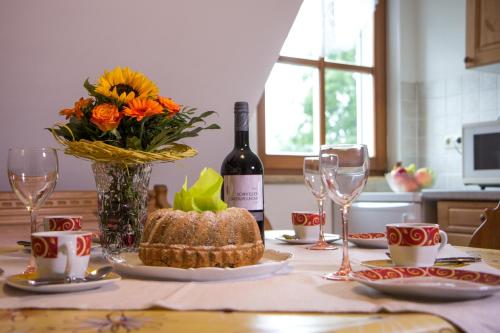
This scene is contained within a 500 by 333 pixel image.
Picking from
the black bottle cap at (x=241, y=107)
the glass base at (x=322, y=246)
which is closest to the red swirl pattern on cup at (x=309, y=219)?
the glass base at (x=322, y=246)

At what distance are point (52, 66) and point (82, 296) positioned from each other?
1620 mm

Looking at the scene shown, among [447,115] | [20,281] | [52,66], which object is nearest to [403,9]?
[447,115]

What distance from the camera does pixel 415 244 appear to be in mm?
950

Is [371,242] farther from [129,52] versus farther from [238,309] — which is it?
[129,52]

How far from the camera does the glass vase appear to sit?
1.13m

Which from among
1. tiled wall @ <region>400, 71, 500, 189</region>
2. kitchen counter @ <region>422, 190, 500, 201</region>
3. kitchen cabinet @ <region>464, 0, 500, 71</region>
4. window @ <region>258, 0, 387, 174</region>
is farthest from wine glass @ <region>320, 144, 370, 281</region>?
tiled wall @ <region>400, 71, 500, 189</region>

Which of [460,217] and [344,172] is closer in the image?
[344,172]

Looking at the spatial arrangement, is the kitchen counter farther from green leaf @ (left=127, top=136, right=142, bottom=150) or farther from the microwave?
green leaf @ (left=127, top=136, right=142, bottom=150)

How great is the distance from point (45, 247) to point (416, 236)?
1.92 ft

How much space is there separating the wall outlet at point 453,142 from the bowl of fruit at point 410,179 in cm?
35

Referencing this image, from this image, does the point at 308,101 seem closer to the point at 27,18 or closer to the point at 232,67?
the point at 232,67

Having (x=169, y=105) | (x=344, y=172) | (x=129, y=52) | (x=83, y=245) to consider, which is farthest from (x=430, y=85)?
(x=83, y=245)

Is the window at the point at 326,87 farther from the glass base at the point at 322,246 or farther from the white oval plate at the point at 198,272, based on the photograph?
the white oval plate at the point at 198,272

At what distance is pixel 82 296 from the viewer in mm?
765
